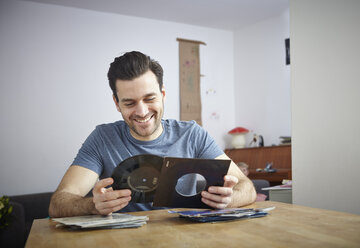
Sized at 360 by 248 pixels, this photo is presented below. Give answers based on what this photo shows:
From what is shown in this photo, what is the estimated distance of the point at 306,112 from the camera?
1710 millimetres

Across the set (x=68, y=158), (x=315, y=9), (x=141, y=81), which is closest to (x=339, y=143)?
(x=315, y=9)

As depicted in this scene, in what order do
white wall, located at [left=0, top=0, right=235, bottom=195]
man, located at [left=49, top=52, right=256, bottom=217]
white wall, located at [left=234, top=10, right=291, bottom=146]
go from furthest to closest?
white wall, located at [left=234, top=10, right=291, bottom=146], white wall, located at [left=0, top=0, right=235, bottom=195], man, located at [left=49, top=52, right=256, bottom=217]

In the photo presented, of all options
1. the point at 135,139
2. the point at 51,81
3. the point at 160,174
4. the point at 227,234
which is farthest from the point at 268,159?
the point at 227,234

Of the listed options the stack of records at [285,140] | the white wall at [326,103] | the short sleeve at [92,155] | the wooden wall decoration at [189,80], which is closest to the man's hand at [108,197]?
the short sleeve at [92,155]

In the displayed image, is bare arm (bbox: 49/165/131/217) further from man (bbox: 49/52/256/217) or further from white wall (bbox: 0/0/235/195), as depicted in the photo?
white wall (bbox: 0/0/235/195)

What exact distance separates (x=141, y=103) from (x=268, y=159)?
3.56 meters

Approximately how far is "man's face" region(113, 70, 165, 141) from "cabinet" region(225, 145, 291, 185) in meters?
3.01

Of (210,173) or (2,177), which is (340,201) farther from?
(2,177)

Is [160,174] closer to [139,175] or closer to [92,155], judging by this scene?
[139,175]

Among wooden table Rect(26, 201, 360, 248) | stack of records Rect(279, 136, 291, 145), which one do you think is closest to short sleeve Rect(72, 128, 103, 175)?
wooden table Rect(26, 201, 360, 248)

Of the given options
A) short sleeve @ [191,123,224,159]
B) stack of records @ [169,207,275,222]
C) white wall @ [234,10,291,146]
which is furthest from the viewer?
white wall @ [234,10,291,146]

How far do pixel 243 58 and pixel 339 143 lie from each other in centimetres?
440

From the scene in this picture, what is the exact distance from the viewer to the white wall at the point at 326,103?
1.51 m

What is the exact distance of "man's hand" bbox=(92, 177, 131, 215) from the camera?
1.10m
